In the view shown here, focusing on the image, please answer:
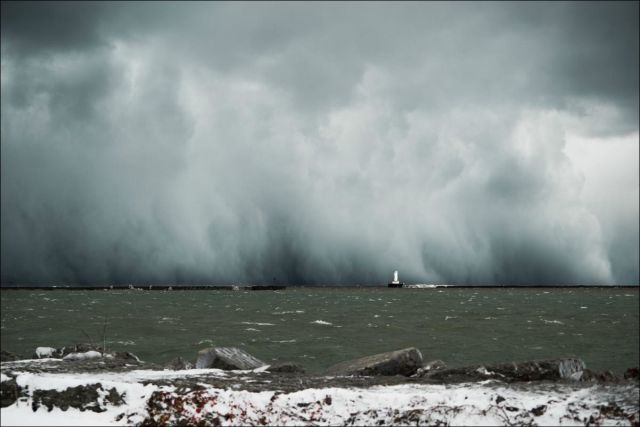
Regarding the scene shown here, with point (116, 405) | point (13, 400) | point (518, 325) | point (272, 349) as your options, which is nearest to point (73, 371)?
point (13, 400)

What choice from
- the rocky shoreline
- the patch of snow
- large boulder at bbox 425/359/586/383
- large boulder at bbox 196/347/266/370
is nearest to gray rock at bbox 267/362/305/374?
the rocky shoreline

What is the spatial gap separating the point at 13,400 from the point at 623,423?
10059mm

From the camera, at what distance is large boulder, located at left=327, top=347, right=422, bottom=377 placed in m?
12.3

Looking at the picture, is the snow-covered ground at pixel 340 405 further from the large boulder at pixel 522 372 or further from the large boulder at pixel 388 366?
the large boulder at pixel 388 366

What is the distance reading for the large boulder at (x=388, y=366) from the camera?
12.3 metres

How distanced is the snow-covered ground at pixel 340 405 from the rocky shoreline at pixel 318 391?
0.02 meters

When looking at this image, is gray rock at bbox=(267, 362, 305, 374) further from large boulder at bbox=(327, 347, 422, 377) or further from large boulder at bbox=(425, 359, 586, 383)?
large boulder at bbox=(425, 359, 586, 383)

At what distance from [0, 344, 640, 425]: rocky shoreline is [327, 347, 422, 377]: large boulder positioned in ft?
0.20

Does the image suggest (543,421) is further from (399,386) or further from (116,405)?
(116,405)

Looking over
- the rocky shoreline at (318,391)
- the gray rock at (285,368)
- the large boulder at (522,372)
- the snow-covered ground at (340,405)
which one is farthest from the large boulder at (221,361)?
the large boulder at (522,372)

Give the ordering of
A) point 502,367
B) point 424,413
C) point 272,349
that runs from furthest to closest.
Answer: point 272,349, point 502,367, point 424,413

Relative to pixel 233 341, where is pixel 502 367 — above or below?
above

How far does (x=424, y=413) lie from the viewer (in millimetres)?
8695

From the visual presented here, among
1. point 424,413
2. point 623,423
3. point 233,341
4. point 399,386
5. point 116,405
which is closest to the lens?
point 623,423
